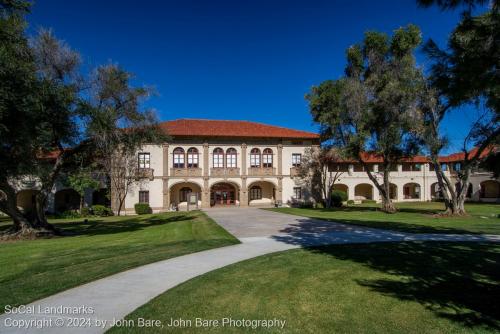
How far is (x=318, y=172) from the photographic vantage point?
34.0m

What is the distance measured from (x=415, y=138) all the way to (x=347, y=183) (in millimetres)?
16676

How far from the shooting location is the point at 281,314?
4.56 meters

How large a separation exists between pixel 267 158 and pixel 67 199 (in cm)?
2360

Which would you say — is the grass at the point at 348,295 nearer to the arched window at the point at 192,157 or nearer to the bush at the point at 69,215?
the arched window at the point at 192,157

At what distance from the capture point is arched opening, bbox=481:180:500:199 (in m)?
40.7

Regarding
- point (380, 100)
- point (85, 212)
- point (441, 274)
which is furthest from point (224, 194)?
point (441, 274)

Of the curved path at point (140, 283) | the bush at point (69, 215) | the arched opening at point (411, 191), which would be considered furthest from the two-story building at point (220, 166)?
the curved path at point (140, 283)

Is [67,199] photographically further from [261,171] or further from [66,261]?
[66,261]

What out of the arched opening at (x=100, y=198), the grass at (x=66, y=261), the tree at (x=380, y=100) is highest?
the tree at (x=380, y=100)

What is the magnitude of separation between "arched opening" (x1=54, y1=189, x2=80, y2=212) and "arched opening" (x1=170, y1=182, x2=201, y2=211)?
33.9 feet

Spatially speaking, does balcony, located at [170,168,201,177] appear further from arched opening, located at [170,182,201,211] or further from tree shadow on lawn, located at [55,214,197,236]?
tree shadow on lawn, located at [55,214,197,236]

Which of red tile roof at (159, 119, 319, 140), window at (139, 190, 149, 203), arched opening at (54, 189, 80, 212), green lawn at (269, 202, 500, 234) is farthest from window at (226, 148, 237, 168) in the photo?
arched opening at (54, 189, 80, 212)

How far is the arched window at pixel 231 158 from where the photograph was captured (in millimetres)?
32938

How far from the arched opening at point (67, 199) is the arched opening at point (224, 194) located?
15075 millimetres
